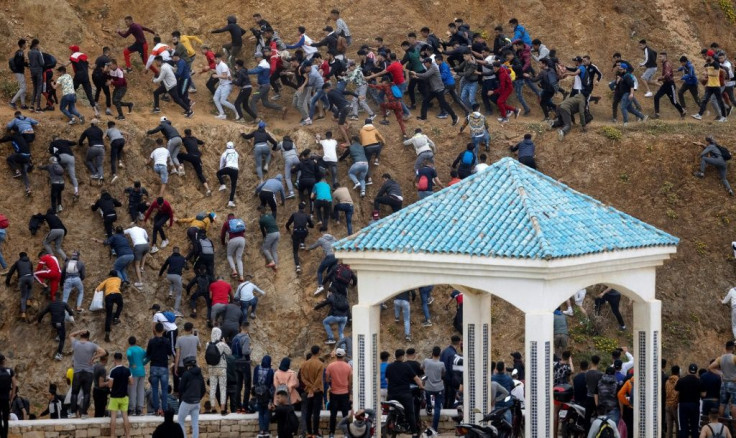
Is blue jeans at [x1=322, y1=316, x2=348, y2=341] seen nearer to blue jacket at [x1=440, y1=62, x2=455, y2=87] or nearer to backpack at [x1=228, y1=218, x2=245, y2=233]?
backpack at [x1=228, y1=218, x2=245, y2=233]

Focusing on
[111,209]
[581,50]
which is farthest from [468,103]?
[111,209]

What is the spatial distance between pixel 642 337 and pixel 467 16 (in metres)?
22.6

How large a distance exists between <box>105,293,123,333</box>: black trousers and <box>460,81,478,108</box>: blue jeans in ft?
42.2

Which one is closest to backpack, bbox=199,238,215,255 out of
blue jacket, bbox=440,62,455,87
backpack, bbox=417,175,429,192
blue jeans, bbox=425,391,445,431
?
backpack, bbox=417,175,429,192

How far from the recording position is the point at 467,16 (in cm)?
5538

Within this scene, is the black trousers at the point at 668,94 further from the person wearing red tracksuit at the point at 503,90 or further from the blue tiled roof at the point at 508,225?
the blue tiled roof at the point at 508,225

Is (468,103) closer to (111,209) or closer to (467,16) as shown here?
(467,16)

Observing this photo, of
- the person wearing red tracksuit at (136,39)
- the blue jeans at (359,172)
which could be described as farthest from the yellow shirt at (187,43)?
the blue jeans at (359,172)

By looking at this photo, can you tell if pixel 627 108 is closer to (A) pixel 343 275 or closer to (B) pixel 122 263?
(A) pixel 343 275

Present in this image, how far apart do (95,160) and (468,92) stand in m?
11.3

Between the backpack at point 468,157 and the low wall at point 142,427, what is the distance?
11.1 meters

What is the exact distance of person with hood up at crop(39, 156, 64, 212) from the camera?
142ft

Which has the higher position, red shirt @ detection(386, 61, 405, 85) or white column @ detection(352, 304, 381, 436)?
red shirt @ detection(386, 61, 405, 85)

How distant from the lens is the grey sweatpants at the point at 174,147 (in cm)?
4559
